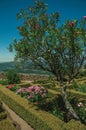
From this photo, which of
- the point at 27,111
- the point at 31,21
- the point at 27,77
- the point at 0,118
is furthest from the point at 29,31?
the point at 27,77

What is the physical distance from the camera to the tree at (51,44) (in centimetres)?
994

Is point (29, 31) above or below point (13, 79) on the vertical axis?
above

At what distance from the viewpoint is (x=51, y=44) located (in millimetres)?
10359

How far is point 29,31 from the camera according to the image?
1094 centimetres

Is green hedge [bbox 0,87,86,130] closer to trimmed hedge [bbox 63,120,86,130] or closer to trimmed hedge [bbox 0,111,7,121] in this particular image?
trimmed hedge [bbox 63,120,86,130]

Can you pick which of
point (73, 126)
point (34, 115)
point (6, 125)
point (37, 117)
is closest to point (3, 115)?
point (6, 125)

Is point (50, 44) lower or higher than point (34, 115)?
higher

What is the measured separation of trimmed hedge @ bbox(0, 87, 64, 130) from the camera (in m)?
10.0

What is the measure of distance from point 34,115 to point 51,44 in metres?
4.30

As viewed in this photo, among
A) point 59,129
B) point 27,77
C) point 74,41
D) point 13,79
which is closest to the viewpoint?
point 59,129

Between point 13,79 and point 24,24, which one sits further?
point 13,79

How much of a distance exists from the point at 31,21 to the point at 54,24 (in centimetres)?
139

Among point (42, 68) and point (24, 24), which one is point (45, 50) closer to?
point (42, 68)

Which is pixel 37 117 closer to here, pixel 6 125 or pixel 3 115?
pixel 6 125
